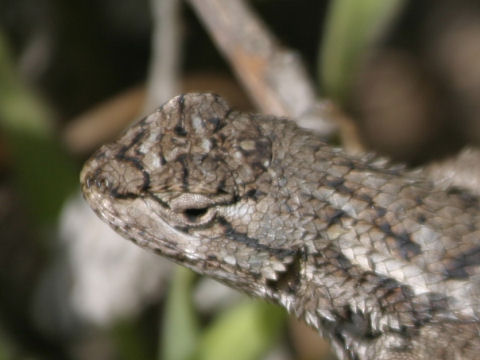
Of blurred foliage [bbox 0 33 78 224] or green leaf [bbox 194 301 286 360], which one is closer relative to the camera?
green leaf [bbox 194 301 286 360]

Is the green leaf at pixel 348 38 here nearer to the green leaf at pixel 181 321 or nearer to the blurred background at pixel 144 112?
the blurred background at pixel 144 112

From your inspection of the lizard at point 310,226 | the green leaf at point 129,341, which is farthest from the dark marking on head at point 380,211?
the green leaf at point 129,341

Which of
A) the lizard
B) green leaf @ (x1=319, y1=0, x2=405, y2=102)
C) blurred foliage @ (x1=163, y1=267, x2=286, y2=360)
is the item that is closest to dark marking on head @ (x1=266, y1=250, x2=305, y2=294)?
the lizard

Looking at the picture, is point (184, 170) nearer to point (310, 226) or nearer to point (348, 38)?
point (310, 226)

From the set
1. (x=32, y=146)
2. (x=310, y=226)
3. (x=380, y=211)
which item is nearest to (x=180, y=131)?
(x=310, y=226)

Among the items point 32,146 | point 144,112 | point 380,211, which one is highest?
point 144,112

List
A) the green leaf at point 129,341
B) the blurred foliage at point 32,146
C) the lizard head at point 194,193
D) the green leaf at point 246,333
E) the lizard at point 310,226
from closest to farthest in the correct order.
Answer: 1. the lizard at point 310,226
2. the lizard head at point 194,193
3. the green leaf at point 246,333
4. the green leaf at point 129,341
5. the blurred foliage at point 32,146

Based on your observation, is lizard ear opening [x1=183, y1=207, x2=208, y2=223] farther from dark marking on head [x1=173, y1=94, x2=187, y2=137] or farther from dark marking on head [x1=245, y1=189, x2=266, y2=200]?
dark marking on head [x1=173, y1=94, x2=187, y2=137]
